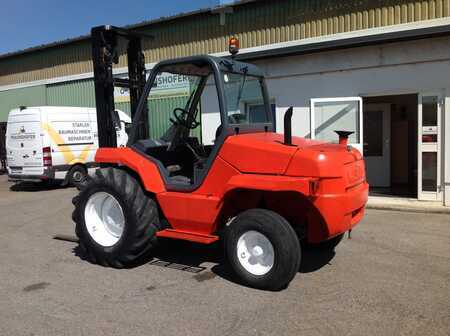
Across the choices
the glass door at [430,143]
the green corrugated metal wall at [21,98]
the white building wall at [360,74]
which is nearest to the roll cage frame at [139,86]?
the white building wall at [360,74]

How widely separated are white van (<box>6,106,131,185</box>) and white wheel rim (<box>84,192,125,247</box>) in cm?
796

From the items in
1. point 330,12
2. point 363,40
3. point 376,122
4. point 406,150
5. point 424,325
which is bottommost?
point 424,325

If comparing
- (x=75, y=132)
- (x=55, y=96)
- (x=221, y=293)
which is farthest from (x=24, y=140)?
(x=221, y=293)

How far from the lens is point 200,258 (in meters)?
6.05

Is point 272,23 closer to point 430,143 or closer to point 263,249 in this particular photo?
point 430,143

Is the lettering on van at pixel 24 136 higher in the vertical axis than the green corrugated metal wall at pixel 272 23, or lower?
lower

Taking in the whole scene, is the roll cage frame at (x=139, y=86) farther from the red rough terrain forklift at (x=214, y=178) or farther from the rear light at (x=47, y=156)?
the rear light at (x=47, y=156)

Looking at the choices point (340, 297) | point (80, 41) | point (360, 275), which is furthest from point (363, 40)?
point (80, 41)

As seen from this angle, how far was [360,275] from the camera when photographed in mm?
5250

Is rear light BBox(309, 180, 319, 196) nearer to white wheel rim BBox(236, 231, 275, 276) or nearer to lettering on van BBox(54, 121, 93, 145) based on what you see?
white wheel rim BBox(236, 231, 275, 276)

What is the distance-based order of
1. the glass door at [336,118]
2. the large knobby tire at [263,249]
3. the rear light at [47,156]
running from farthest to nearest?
the rear light at [47,156]
the glass door at [336,118]
the large knobby tire at [263,249]

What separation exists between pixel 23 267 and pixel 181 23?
996cm

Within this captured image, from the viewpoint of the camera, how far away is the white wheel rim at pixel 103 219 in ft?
19.4

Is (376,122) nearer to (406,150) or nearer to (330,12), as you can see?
(406,150)
